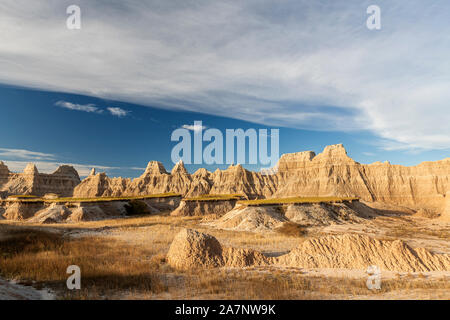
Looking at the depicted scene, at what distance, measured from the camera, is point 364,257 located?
48.0 feet

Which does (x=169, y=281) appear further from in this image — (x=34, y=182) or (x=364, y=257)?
(x=34, y=182)

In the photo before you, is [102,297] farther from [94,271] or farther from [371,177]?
[371,177]

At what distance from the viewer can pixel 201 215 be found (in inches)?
1928

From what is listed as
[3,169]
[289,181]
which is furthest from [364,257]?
[3,169]

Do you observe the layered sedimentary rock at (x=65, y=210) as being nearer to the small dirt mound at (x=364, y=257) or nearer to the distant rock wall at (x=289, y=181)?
the small dirt mound at (x=364, y=257)

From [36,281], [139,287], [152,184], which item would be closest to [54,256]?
[36,281]

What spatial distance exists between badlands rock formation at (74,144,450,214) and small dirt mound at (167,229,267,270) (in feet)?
173

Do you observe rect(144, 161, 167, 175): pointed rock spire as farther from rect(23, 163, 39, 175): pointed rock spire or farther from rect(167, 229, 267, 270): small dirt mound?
rect(167, 229, 267, 270): small dirt mound

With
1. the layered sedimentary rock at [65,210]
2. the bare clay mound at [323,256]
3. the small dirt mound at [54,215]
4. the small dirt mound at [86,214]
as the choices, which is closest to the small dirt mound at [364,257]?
the bare clay mound at [323,256]

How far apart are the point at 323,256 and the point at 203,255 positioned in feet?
22.5

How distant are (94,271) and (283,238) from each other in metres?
17.6

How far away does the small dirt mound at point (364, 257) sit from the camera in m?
14.0

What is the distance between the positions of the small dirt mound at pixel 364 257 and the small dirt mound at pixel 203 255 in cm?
201

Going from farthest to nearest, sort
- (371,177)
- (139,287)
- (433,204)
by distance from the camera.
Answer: (371,177) < (433,204) < (139,287)
